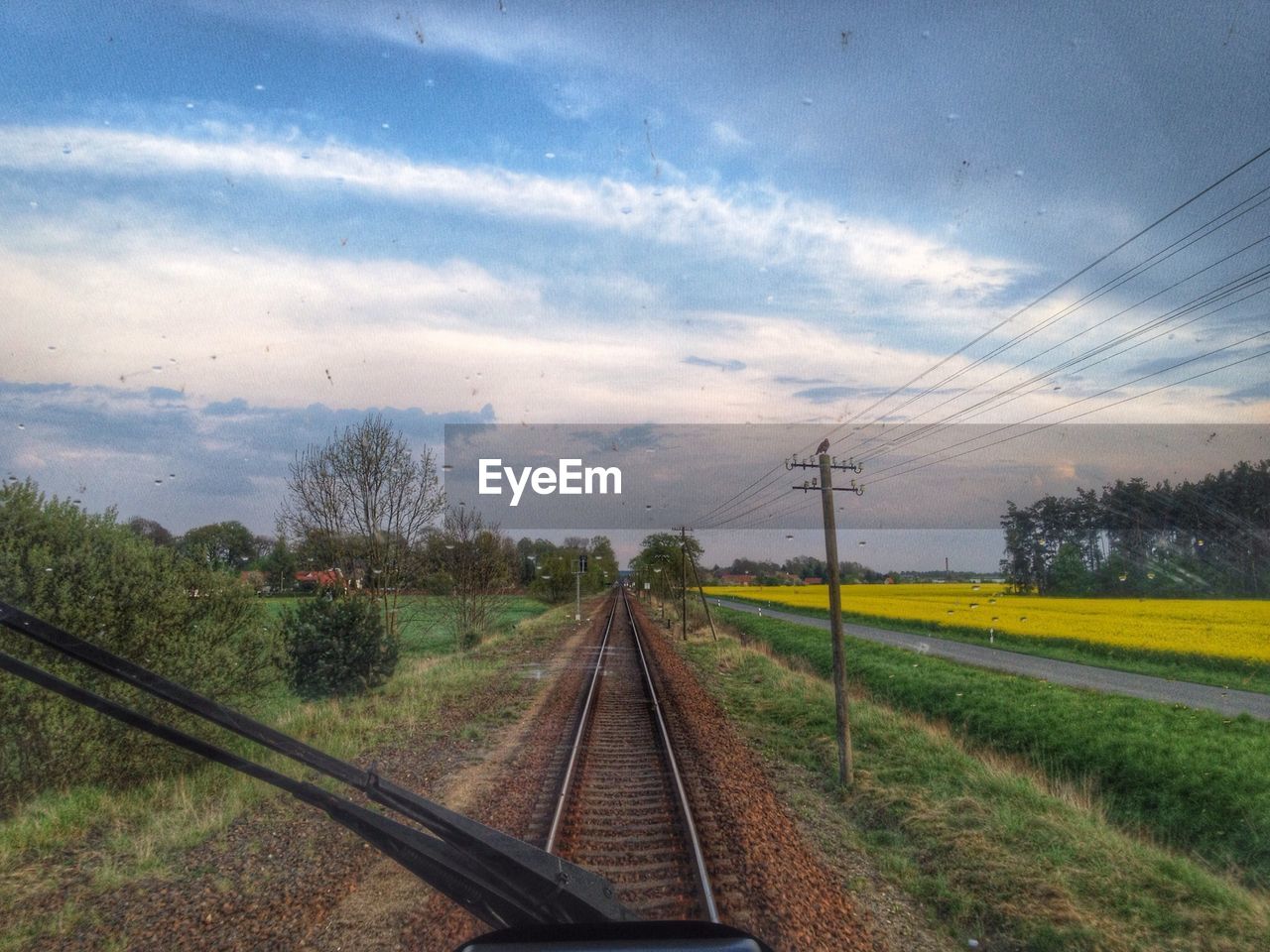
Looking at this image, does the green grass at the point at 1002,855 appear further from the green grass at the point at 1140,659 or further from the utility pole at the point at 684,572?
the utility pole at the point at 684,572

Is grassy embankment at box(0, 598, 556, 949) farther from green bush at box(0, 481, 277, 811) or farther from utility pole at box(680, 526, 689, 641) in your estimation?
utility pole at box(680, 526, 689, 641)

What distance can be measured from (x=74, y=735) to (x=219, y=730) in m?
1.45

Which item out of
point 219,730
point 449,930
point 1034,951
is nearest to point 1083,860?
point 1034,951

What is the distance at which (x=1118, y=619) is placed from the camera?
102 feet

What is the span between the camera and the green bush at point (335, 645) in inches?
635

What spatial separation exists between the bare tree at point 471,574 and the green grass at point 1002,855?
17.8m

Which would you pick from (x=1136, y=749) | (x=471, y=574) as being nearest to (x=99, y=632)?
(x=1136, y=749)

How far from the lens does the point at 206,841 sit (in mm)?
7066

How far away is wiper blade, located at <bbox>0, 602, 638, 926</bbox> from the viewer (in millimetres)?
2092

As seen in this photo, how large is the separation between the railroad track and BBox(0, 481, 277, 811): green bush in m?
4.84

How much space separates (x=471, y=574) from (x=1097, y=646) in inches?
869

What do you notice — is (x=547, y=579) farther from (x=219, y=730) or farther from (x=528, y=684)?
(x=219, y=730)

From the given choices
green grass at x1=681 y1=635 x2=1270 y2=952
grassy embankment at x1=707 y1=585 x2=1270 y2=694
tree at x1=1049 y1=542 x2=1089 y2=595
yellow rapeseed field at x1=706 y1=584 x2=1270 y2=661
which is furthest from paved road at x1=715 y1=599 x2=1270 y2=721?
green grass at x1=681 y1=635 x2=1270 y2=952

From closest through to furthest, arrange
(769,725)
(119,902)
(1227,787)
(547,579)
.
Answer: (119,902), (1227,787), (769,725), (547,579)
